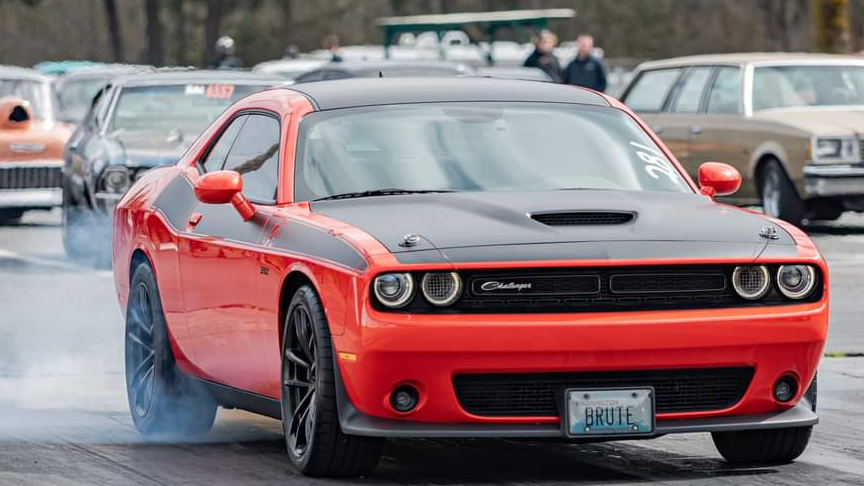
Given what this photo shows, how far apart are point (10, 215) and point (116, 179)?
545 cm

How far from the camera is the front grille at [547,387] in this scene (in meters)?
6.50

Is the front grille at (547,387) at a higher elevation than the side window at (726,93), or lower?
higher

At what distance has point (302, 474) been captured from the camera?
687 cm

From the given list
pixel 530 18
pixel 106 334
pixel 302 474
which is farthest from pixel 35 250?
pixel 530 18

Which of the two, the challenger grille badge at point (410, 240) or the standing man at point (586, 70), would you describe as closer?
the challenger grille badge at point (410, 240)

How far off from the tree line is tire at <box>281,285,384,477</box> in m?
56.2

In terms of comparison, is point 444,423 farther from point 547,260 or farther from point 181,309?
point 181,309

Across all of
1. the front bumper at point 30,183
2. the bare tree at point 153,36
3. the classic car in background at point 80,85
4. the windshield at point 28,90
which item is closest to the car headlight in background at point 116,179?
the front bumper at point 30,183

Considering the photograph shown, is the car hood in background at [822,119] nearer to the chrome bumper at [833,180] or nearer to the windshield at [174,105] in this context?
the chrome bumper at [833,180]

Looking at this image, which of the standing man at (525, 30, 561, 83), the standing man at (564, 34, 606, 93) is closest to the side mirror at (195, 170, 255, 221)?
the standing man at (564, 34, 606, 93)

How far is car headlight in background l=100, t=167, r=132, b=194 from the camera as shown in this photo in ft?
54.0

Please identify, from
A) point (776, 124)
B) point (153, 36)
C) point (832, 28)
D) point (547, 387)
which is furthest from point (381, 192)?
point (153, 36)

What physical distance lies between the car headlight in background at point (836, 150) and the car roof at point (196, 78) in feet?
15.9

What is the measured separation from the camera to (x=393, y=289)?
6.42 meters
